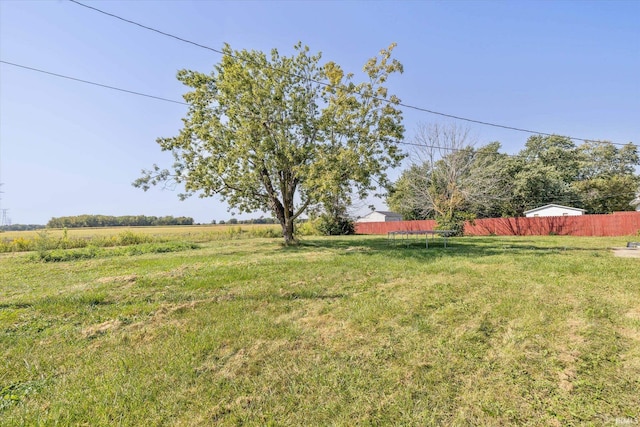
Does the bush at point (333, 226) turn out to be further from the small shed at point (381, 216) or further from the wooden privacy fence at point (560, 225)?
the small shed at point (381, 216)

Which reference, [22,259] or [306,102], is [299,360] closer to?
[306,102]

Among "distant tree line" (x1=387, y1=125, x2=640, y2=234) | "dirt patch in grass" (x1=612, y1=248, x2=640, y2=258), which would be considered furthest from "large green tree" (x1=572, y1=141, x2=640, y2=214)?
"dirt patch in grass" (x1=612, y1=248, x2=640, y2=258)

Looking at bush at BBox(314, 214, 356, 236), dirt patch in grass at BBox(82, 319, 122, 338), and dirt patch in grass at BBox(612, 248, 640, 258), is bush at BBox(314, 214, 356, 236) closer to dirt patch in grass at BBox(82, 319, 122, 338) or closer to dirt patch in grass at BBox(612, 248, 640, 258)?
dirt patch in grass at BBox(612, 248, 640, 258)

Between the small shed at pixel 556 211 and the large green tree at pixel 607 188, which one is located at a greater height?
the large green tree at pixel 607 188

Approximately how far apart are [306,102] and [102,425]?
42.3ft

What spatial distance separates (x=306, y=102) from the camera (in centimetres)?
1304

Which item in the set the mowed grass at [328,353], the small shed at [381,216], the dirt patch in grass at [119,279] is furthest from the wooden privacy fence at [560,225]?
the dirt patch in grass at [119,279]

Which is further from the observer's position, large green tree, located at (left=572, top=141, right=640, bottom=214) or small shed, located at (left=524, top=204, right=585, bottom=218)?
large green tree, located at (left=572, top=141, right=640, bottom=214)

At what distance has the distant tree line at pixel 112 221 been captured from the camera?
40.9 metres

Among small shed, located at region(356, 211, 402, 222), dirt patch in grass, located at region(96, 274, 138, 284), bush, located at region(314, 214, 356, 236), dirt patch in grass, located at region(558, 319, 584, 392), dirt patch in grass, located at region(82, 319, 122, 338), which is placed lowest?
dirt patch in grass, located at region(558, 319, 584, 392)

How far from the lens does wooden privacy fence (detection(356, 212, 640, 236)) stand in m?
18.0

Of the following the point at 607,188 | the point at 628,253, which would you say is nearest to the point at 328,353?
the point at 628,253

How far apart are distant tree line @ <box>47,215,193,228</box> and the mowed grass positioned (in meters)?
45.9

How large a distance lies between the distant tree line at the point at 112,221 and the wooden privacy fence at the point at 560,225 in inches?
1629
